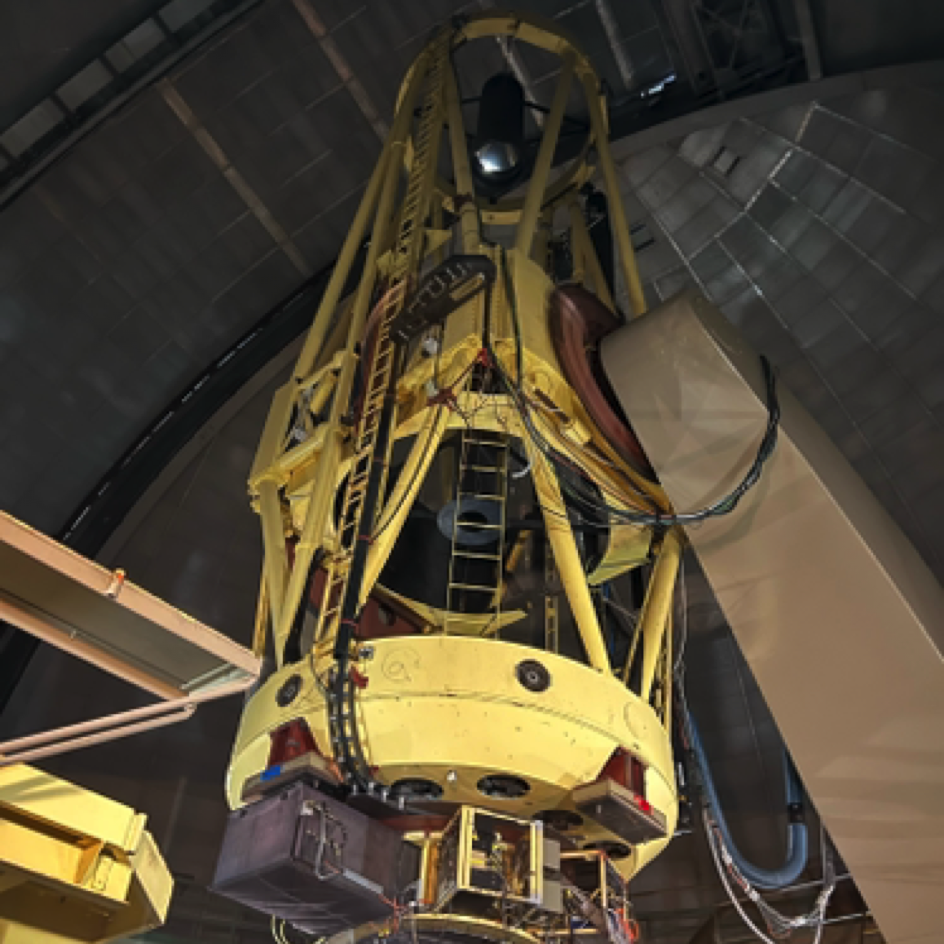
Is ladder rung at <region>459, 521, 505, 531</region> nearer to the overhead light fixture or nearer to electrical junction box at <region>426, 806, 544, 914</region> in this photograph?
electrical junction box at <region>426, 806, 544, 914</region>

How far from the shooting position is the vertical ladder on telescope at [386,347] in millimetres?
5840

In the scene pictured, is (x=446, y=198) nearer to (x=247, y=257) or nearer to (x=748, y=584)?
(x=247, y=257)

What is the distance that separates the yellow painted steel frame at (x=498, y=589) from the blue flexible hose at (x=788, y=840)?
326cm

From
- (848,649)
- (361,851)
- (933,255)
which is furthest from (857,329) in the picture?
(361,851)

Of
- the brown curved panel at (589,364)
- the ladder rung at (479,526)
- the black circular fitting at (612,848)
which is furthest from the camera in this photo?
the ladder rung at (479,526)

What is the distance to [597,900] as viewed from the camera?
17.5ft

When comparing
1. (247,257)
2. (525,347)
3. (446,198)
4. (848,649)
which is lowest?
(848,649)

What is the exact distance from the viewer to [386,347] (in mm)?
7047

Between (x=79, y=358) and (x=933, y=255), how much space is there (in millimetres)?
11634

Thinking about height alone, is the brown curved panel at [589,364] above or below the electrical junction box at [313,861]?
above

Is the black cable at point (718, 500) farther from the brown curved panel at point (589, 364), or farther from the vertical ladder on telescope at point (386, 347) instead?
the vertical ladder on telescope at point (386, 347)

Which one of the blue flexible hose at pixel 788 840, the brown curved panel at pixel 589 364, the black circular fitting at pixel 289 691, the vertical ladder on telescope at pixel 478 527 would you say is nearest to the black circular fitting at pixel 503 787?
the black circular fitting at pixel 289 691

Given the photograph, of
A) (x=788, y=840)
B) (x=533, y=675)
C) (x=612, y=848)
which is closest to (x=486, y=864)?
(x=533, y=675)

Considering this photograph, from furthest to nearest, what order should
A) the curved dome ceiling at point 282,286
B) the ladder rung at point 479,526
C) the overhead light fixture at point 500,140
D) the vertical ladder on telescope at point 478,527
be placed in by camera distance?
the curved dome ceiling at point 282,286
the overhead light fixture at point 500,140
the vertical ladder on telescope at point 478,527
the ladder rung at point 479,526
